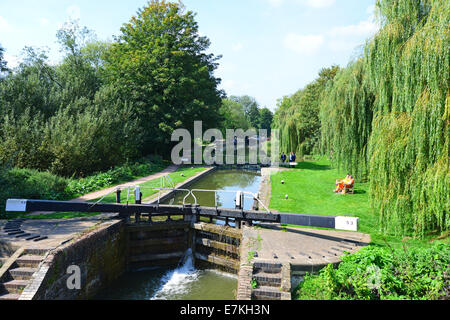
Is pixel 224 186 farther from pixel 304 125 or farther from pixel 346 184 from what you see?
pixel 304 125

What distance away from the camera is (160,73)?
1123 inches

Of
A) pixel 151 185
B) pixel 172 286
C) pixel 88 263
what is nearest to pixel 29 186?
pixel 151 185

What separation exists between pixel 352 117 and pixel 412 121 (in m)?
6.32

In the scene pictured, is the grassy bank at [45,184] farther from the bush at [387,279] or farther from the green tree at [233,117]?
the green tree at [233,117]

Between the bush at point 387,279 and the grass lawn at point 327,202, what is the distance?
1.32 meters

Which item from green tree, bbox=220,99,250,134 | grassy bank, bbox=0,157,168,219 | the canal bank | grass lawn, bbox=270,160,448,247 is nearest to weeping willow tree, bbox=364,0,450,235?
grass lawn, bbox=270,160,448,247

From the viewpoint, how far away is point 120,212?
11.4 m

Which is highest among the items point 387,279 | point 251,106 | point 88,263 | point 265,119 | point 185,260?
point 251,106

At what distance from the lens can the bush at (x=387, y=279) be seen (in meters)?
6.45

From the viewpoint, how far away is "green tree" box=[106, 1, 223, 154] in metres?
28.6

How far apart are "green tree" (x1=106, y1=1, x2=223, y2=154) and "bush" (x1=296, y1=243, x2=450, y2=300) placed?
22.9 m

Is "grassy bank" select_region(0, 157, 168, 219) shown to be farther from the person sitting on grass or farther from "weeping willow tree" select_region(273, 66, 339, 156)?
"weeping willow tree" select_region(273, 66, 339, 156)

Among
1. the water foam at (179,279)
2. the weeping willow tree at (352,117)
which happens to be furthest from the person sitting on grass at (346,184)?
the water foam at (179,279)
